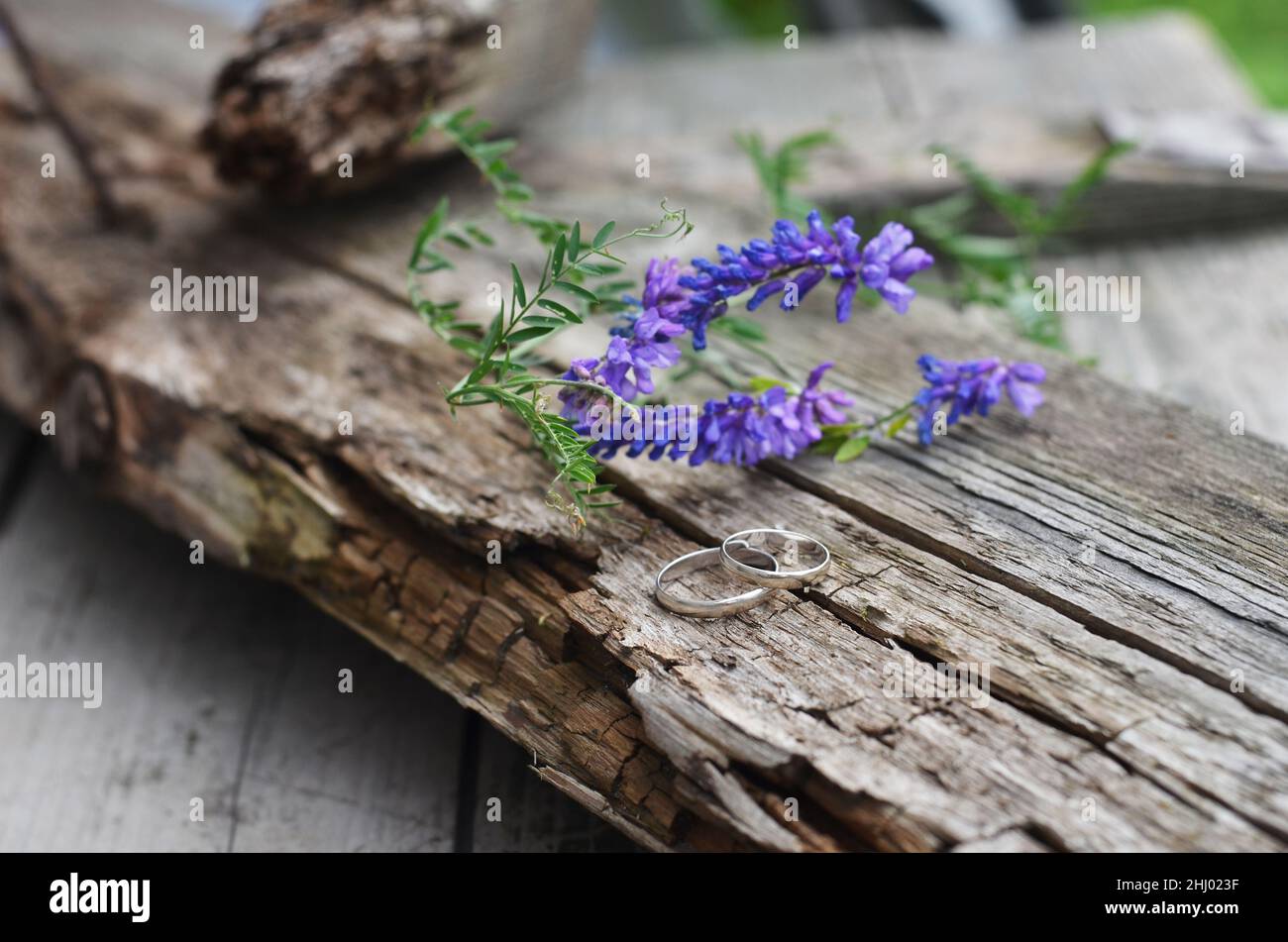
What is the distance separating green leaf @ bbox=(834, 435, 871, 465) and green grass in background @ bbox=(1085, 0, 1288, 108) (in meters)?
3.70

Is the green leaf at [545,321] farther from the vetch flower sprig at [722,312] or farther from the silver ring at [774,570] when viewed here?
the silver ring at [774,570]

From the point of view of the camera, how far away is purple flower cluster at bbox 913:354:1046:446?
1558 millimetres

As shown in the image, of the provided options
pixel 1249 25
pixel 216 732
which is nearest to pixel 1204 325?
pixel 216 732

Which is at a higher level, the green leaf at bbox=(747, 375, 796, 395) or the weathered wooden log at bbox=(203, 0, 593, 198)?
the weathered wooden log at bbox=(203, 0, 593, 198)

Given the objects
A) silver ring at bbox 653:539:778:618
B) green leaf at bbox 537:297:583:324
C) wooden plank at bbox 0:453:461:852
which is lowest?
wooden plank at bbox 0:453:461:852

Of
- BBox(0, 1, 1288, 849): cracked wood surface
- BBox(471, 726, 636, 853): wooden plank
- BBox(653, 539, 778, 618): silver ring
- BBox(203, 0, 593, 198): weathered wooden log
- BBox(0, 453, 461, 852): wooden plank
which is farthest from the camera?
BBox(203, 0, 593, 198): weathered wooden log

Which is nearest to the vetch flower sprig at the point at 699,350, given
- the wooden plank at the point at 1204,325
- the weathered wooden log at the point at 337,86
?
the weathered wooden log at the point at 337,86

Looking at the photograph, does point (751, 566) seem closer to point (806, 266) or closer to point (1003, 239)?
point (806, 266)

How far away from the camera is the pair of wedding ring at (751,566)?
Result: 134cm

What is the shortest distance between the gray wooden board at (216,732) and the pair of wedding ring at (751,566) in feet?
1.31

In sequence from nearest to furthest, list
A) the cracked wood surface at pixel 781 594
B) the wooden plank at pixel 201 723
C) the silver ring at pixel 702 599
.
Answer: the cracked wood surface at pixel 781 594, the silver ring at pixel 702 599, the wooden plank at pixel 201 723

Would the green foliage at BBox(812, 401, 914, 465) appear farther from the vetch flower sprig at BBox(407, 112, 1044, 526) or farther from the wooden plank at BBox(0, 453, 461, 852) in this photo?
the wooden plank at BBox(0, 453, 461, 852)

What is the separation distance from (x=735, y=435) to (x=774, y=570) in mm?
189

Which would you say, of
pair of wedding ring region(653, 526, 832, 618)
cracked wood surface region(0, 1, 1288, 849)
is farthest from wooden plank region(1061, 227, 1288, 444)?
pair of wedding ring region(653, 526, 832, 618)
